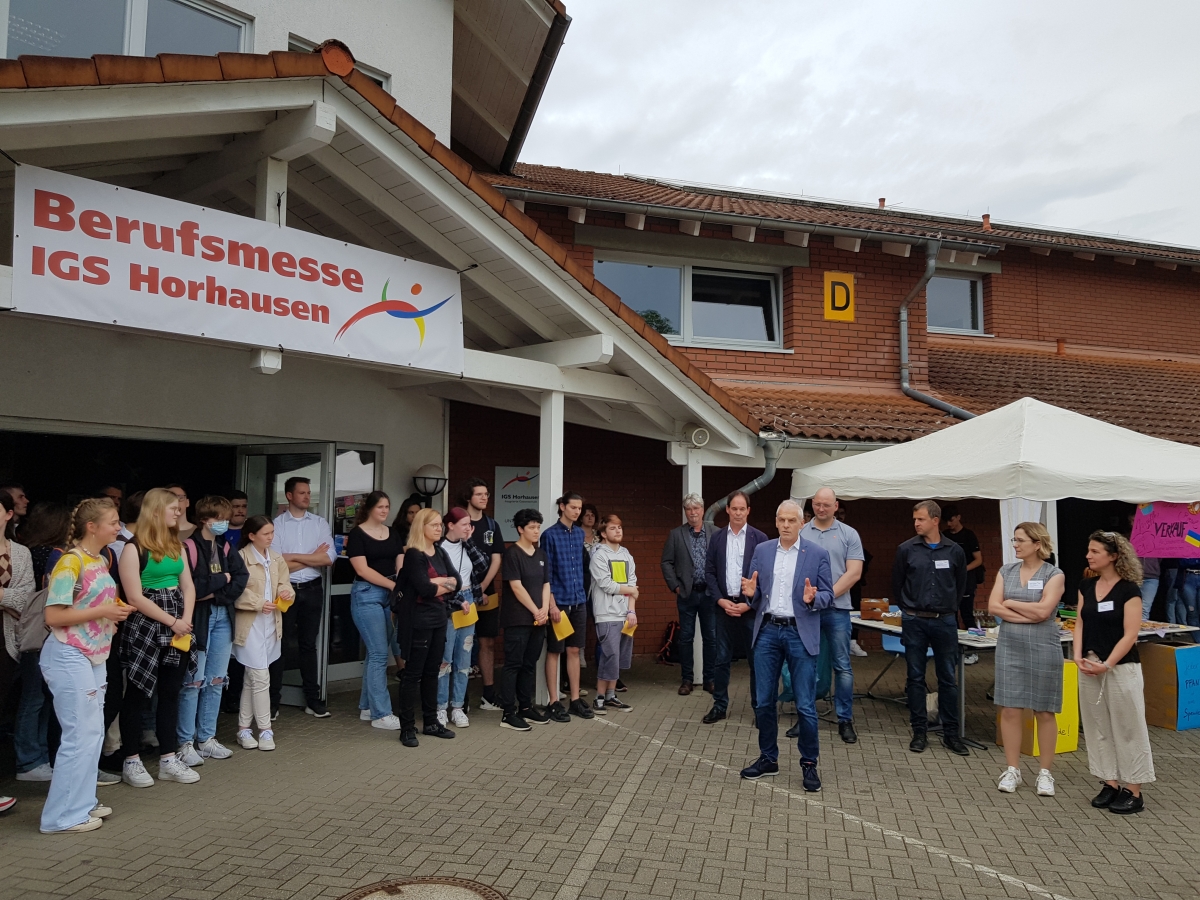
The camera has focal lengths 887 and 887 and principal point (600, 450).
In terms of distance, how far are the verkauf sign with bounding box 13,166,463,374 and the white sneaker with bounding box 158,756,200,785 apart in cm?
265

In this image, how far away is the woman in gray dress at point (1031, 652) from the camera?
A: 555cm

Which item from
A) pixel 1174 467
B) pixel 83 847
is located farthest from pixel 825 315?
pixel 83 847

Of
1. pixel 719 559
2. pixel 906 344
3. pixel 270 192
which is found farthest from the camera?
pixel 906 344

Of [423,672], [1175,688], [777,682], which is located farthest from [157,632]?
[1175,688]

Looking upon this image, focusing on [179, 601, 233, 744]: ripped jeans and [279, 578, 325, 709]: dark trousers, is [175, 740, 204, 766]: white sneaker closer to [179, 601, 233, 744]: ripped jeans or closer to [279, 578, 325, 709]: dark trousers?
[179, 601, 233, 744]: ripped jeans

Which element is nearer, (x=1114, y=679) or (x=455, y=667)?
(x=1114, y=679)

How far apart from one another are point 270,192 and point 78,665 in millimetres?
3240

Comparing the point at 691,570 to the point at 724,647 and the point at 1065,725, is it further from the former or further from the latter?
the point at 1065,725

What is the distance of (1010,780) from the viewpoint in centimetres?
556

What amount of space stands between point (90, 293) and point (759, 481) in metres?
6.09

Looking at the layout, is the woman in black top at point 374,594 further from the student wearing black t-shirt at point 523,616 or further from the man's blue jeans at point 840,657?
the man's blue jeans at point 840,657

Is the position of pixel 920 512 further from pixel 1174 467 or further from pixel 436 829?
pixel 436 829

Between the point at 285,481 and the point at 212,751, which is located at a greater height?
the point at 285,481

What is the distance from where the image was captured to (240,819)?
192 inches
